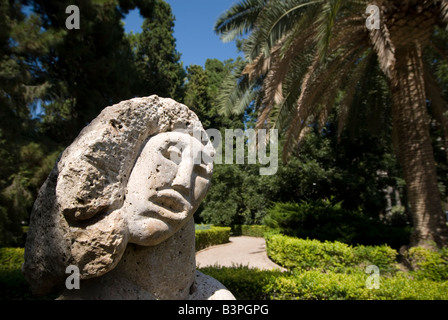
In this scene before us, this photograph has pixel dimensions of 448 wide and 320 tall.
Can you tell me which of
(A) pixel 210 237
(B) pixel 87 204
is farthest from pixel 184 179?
(A) pixel 210 237

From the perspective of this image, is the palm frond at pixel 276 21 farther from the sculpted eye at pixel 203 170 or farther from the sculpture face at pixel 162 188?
the sculpture face at pixel 162 188

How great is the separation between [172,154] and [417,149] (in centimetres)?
656

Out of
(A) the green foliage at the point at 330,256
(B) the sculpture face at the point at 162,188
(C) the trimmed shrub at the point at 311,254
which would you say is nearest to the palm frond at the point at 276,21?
(B) the sculpture face at the point at 162,188

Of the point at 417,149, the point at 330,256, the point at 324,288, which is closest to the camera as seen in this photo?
the point at 324,288

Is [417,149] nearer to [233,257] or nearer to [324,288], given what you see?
[324,288]

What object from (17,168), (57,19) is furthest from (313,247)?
(57,19)

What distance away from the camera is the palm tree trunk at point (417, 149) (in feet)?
21.1

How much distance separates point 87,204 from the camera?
1744 millimetres

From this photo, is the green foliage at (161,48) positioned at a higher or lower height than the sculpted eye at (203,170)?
higher

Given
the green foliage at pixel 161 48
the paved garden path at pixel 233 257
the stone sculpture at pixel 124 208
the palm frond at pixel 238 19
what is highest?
the green foliage at pixel 161 48

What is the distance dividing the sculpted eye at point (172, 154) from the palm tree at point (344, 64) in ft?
13.3

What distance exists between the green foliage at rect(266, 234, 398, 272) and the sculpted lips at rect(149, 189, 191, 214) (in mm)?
5158

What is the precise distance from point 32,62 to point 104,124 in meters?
9.73
